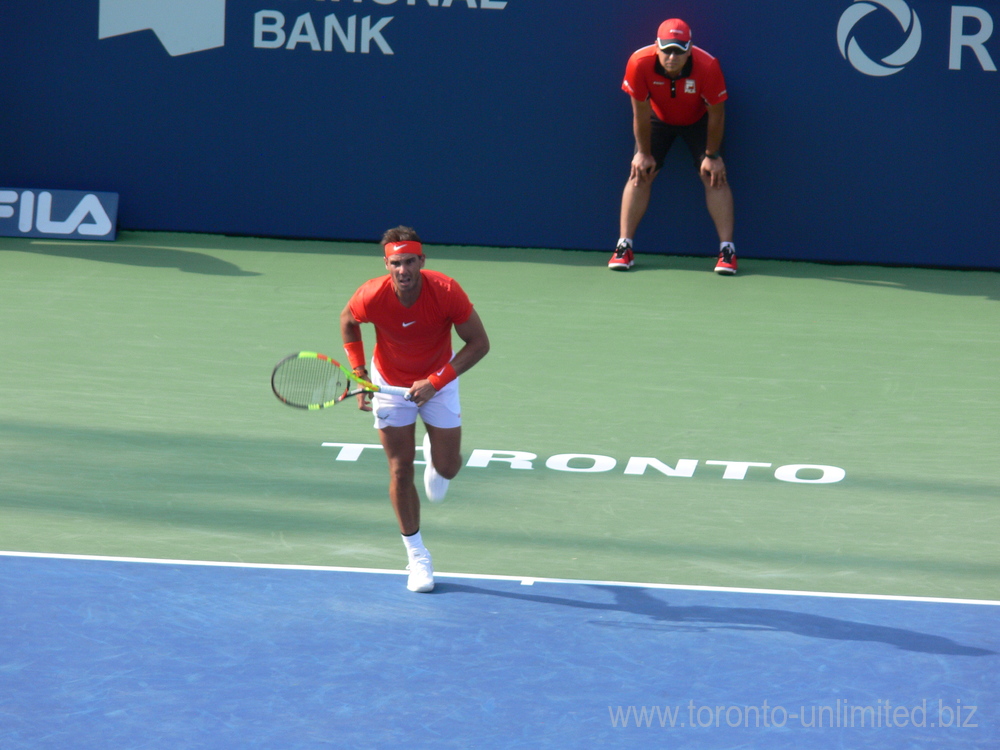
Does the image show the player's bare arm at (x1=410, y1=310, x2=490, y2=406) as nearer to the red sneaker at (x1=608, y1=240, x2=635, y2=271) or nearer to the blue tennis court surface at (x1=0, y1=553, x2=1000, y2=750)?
the blue tennis court surface at (x1=0, y1=553, x2=1000, y2=750)

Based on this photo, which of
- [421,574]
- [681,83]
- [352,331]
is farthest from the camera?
[681,83]

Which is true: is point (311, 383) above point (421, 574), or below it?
above

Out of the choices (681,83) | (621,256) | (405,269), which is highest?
(681,83)

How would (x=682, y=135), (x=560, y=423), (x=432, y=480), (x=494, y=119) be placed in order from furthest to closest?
1. (x=494, y=119)
2. (x=682, y=135)
3. (x=560, y=423)
4. (x=432, y=480)

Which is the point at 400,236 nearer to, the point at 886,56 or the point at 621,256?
the point at 621,256

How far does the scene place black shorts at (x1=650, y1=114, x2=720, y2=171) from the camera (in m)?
12.6

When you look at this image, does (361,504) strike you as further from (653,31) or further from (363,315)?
(653,31)

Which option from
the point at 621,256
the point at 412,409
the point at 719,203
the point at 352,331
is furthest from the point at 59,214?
the point at 412,409

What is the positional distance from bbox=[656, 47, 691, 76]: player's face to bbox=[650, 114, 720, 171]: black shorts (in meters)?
0.64

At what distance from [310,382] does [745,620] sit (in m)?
2.11

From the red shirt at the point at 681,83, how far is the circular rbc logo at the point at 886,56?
1.21 meters

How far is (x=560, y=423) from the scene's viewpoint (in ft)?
28.0

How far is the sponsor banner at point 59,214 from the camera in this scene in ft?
43.5

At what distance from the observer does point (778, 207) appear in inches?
512
